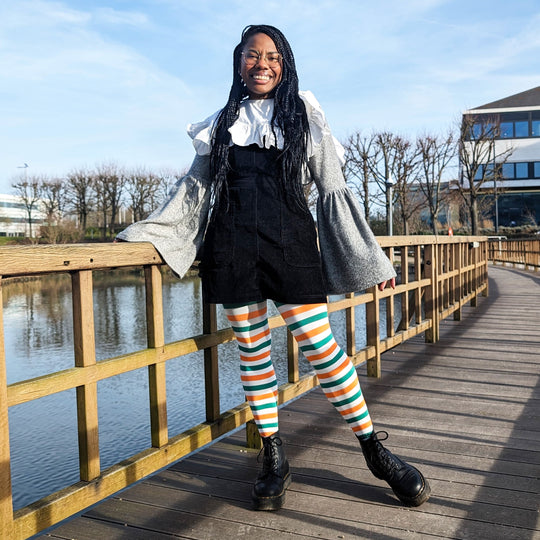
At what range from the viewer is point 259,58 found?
1.99m

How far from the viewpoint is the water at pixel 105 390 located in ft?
17.5

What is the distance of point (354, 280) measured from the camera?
2.01m

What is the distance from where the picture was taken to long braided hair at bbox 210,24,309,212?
1.93 metres

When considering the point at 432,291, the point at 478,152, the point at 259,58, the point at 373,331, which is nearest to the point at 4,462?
the point at 259,58

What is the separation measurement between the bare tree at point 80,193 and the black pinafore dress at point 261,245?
40.5 metres

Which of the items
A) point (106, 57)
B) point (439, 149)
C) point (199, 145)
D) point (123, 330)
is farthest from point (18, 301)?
point (439, 149)

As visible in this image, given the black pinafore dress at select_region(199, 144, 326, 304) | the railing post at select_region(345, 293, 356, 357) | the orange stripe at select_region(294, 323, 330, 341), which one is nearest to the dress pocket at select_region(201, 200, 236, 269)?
the black pinafore dress at select_region(199, 144, 326, 304)

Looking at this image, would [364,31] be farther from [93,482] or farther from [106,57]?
[93,482]

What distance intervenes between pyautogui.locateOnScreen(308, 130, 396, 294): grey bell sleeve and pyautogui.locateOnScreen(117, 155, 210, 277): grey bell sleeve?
351 mm

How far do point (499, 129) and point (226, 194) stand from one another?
134ft

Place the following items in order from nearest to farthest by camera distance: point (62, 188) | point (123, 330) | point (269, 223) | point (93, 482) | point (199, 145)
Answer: point (93, 482) → point (269, 223) → point (199, 145) → point (123, 330) → point (62, 188)

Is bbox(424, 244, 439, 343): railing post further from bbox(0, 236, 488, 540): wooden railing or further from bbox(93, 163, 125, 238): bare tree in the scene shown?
bbox(93, 163, 125, 238): bare tree

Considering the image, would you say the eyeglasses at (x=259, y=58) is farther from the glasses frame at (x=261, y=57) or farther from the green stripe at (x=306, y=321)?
the green stripe at (x=306, y=321)

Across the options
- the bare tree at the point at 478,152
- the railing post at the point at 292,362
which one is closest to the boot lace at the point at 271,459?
the railing post at the point at 292,362
